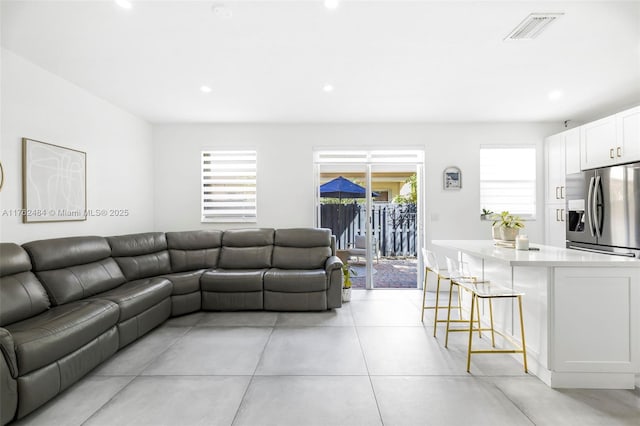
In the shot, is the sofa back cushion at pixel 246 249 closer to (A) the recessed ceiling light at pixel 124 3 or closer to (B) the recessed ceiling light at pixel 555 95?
(A) the recessed ceiling light at pixel 124 3

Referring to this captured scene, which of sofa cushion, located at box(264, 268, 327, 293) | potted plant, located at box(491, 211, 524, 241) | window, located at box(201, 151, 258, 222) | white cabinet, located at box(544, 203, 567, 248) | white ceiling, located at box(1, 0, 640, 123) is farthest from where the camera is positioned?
window, located at box(201, 151, 258, 222)

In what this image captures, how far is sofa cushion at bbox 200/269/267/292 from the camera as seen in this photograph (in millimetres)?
3943

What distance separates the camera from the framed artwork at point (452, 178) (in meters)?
4.95

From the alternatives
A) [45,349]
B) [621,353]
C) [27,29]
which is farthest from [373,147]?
[45,349]

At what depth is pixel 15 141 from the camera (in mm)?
2797

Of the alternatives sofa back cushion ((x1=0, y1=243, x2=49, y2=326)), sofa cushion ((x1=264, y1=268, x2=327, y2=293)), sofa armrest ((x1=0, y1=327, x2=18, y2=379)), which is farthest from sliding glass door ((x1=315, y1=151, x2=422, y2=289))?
sofa armrest ((x1=0, y1=327, x2=18, y2=379))

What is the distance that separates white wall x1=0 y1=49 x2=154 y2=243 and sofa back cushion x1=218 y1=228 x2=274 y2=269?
1398mm

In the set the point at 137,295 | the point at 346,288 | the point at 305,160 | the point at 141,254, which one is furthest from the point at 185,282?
the point at 305,160

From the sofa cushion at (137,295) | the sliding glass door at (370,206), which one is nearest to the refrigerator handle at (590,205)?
the sliding glass door at (370,206)

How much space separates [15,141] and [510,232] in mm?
4664

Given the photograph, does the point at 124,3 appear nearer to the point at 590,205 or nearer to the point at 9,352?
the point at 9,352

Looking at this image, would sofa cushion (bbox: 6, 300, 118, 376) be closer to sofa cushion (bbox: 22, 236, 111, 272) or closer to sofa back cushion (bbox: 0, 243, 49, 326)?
sofa back cushion (bbox: 0, 243, 49, 326)

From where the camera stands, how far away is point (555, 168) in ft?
15.3

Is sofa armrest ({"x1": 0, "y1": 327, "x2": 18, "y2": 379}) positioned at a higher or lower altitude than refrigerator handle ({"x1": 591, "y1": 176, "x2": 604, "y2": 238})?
lower
